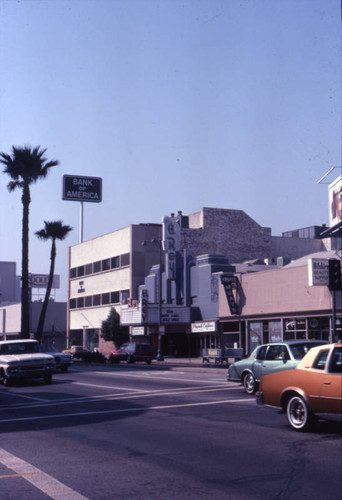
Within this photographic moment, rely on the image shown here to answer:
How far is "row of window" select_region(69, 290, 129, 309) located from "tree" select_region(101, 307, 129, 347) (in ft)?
6.78

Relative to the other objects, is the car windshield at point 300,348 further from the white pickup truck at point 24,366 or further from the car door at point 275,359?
the white pickup truck at point 24,366

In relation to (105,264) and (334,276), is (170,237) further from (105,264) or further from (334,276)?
(334,276)

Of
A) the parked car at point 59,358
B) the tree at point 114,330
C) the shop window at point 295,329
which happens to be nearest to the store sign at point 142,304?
the tree at point 114,330

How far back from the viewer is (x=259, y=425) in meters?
12.5

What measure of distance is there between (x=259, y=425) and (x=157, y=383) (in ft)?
40.4

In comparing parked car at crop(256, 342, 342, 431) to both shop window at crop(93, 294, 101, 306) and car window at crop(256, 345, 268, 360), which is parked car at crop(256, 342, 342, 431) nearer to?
car window at crop(256, 345, 268, 360)

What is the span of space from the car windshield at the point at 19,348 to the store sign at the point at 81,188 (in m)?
55.1

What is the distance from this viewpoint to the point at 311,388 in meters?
11.1

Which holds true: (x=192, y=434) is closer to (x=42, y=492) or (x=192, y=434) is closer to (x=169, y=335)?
(x=42, y=492)

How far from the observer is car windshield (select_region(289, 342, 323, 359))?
1689 centimetres

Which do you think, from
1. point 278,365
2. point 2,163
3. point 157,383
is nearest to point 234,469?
point 278,365

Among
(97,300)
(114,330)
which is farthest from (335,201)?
(97,300)

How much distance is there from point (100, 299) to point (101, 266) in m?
3.93

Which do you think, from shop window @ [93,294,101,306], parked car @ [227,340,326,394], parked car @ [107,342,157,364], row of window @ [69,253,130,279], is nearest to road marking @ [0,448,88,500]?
parked car @ [227,340,326,394]
